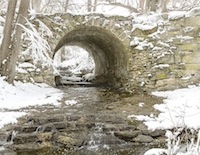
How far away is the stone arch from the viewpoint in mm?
11102

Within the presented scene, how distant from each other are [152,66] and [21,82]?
4375 millimetres

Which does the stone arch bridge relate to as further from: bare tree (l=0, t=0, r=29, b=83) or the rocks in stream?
the rocks in stream

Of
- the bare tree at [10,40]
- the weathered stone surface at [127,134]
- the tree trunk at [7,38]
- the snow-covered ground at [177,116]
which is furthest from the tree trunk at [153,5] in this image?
the weathered stone surface at [127,134]

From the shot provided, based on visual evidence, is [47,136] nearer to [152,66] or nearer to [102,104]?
[102,104]

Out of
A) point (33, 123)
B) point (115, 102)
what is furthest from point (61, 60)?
point (33, 123)

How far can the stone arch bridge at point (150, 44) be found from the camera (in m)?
10.0

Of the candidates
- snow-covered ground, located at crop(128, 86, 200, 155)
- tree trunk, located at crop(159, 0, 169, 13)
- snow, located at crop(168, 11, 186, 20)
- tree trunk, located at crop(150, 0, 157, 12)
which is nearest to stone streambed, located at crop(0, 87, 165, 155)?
snow-covered ground, located at crop(128, 86, 200, 155)

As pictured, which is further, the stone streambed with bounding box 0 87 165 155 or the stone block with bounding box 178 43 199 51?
the stone block with bounding box 178 43 199 51

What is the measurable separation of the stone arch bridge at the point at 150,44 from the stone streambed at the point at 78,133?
126 inches

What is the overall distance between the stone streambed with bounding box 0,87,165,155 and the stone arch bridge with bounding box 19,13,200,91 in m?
3.20

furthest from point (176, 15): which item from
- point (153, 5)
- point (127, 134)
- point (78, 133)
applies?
point (78, 133)

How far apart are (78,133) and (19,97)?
306 centimetres

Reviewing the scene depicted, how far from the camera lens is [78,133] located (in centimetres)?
582

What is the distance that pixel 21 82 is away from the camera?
980cm
